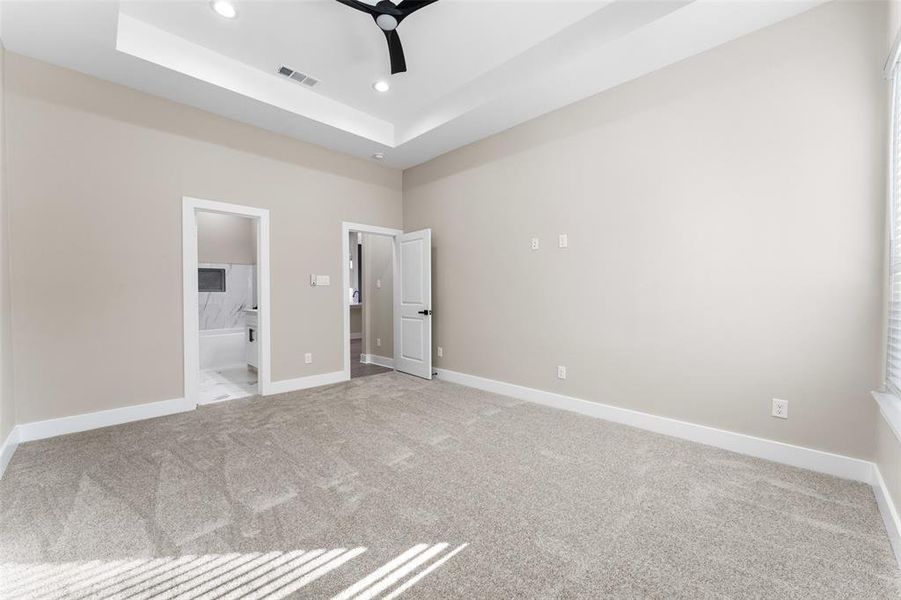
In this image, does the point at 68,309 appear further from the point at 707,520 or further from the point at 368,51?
the point at 707,520

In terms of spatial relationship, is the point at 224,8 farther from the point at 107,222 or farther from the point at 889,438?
the point at 889,438

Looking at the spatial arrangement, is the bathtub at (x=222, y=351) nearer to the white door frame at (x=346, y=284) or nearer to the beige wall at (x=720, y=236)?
the white door frame at (x=346, y=284)

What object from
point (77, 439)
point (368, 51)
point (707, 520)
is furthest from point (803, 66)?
point (77, 439)

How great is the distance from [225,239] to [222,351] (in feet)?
7.16

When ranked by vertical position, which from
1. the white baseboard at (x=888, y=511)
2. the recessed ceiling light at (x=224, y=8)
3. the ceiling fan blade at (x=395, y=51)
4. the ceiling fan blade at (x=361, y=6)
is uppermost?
the recessed ceiling light at (x=224, y=8)

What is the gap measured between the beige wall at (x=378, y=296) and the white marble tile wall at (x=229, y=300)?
8.25 ft

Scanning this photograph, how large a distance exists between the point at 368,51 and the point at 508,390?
3.56 m

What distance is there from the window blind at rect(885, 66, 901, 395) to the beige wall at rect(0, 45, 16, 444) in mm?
5415

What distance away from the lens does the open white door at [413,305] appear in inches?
Result: 189

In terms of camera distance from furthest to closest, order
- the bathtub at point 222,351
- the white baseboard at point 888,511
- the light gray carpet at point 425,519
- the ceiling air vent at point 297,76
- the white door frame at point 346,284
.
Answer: the bathtub at point 222,351 → the white door frame at point 346,284 → the ceiling air vent at point 297,76 → the white baseboard at point 888,511 → the light gray carpet at point 425,519

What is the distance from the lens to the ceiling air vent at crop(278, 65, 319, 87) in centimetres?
341

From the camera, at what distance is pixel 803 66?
239 centimetres

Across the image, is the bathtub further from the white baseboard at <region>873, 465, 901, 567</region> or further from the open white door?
the white baseboard at <region>873, 465, 901, 567</region>

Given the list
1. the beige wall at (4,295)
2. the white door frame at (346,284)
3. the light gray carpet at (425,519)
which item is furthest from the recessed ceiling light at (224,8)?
the light gray carpet at (425,519)
